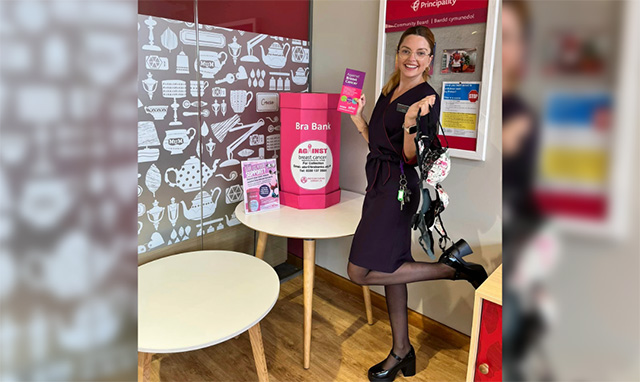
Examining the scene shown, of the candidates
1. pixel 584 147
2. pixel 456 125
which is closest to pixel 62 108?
pixel 584 147

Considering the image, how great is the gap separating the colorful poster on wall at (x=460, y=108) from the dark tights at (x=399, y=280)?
0.67m

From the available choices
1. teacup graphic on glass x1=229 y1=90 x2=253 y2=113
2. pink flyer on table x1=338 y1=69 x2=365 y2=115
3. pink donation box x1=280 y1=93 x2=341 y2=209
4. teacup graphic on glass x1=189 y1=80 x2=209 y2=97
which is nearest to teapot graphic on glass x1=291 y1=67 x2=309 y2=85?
teacup graphic on glass x1=229 y1=90 x2=253 y2=113

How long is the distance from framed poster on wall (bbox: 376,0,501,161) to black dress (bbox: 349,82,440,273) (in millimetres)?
274

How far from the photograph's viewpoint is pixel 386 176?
6.42 feet

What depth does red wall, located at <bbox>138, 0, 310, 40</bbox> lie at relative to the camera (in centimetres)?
211

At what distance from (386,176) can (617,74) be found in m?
1.88

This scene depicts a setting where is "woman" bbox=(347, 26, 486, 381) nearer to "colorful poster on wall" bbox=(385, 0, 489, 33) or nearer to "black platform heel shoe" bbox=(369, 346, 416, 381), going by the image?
"black platform heel shoe" bbox=(369, 346, 416, 381)

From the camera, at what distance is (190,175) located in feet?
7.81

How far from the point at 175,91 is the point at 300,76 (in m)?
0.95

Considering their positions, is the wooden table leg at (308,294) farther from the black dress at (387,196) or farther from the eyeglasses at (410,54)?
the eyeglasses at (410,54)

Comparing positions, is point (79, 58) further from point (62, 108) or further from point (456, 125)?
point (456, 125)

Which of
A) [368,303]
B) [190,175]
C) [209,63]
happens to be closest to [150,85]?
[209,63]

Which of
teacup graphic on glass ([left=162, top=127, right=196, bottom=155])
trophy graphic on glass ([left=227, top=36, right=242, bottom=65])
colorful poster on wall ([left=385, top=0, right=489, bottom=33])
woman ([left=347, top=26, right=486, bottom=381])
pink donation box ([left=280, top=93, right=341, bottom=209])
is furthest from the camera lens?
trophy graphic on glass ([left=227, top=36, right=242, bottom=65])

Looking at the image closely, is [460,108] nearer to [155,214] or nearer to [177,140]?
[177,140]
